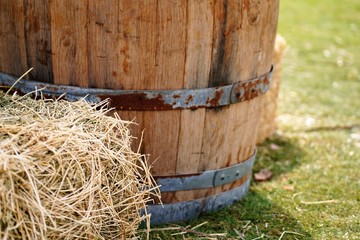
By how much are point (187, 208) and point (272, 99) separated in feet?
5.92

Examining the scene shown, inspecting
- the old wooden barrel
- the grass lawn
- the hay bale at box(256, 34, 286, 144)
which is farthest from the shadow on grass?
the hay bale at box(256, 34, 286, 144)

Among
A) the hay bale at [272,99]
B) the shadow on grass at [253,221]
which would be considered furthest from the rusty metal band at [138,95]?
the hay bale at [272,99]

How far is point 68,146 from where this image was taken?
239cm

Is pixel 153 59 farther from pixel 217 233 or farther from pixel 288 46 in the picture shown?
pixel 288 46

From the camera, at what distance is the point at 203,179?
3.37 metres

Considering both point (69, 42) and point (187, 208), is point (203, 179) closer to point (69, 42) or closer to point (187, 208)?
point (187, 208)

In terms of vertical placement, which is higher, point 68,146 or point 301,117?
point 68,146

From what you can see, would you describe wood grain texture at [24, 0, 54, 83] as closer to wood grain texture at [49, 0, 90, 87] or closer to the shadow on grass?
wood grain texture at [49, 0, 90, 87]

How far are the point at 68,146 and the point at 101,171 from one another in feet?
0.62

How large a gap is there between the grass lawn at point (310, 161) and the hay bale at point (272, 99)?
0.44 ft

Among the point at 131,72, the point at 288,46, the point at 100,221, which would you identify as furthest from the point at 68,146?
the point at 288,46

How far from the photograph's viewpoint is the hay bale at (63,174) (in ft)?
7.14

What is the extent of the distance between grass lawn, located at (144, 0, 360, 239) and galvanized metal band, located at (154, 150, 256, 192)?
222mm

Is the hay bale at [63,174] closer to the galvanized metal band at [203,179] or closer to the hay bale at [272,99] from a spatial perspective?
the galvanized metal band at [203,179]
